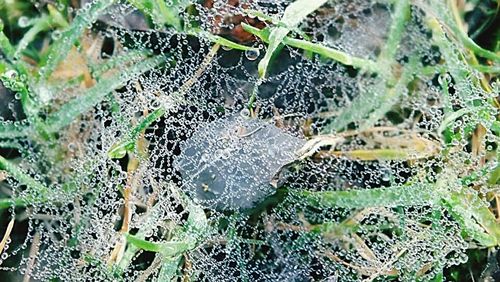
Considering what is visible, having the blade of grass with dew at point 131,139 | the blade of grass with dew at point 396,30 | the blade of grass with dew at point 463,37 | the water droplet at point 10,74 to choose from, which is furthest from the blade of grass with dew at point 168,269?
the blade of grass with dew at point 463,37

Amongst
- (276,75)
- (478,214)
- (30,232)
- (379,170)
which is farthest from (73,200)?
(478,214)

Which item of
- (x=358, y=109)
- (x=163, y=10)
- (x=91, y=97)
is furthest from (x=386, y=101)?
(x=91, y=97)

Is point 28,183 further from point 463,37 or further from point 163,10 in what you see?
point 463,37

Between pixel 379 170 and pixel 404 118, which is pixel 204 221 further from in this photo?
pixel 404 118

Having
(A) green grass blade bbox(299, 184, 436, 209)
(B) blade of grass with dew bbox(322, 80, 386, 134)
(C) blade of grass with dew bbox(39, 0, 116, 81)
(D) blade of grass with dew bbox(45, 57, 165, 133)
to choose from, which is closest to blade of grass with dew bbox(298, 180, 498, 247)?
(A) green grass blade bbox(299, 184, 436, 209)

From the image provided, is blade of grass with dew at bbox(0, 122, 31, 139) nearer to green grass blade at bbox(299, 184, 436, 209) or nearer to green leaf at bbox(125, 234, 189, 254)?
green leaf at bbox(125, 234, 189, 254)

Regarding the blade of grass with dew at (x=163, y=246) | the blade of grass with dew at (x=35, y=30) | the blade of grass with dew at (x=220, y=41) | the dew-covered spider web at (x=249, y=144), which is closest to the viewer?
the blade of grass with dew at (x=163, y=246)

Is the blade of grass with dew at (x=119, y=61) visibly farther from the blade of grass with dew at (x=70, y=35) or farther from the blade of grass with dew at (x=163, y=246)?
the blade of grass with dew at (x=163, y=246)
